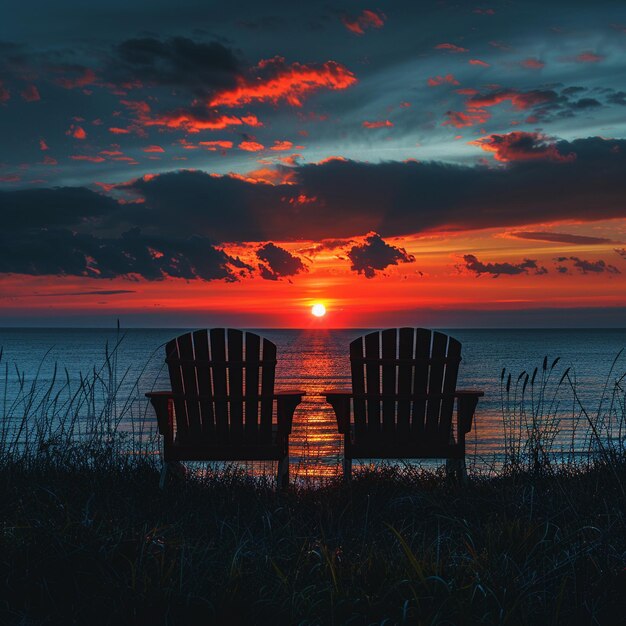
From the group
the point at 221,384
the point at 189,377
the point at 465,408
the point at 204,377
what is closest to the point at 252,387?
the point at 221,384

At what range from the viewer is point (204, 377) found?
602 centimetres

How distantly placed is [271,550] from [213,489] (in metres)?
1.87

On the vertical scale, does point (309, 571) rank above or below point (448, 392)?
below

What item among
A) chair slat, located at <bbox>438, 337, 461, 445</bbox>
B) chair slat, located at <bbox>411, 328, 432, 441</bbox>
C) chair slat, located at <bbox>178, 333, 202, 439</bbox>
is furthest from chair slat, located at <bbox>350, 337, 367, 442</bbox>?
chair slat, located at <bbox>178, 333, 202, 439</bbox>

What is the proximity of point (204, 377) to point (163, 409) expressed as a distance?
17.3 inches

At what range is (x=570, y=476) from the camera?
17.7 feet

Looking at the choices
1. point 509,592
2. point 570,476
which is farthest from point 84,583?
point 570,476

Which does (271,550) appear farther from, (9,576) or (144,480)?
(144,480)

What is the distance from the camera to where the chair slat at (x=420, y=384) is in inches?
236

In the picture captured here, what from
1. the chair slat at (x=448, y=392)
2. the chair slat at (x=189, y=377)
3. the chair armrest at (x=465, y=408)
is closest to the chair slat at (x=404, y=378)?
the chair slat at (x=448, y=392)

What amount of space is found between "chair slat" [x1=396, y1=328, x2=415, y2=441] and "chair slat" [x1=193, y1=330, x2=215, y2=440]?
1.58 meters

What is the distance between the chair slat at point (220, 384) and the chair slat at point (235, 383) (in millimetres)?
49

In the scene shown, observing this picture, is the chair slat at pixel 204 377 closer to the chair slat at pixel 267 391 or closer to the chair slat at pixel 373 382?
the chair slat at pixel 267 391

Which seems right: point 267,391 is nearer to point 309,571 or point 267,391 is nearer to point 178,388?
point 178,388
